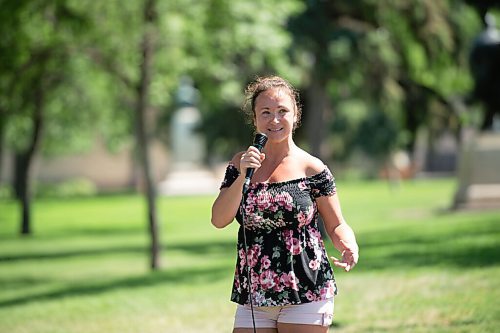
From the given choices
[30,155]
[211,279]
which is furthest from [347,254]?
[30,155]

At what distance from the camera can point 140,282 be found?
1454cm

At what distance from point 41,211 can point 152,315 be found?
92.3 feet

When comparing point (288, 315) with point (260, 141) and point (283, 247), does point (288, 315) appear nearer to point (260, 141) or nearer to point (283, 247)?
point (283, 247)

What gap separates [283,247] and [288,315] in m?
0.31

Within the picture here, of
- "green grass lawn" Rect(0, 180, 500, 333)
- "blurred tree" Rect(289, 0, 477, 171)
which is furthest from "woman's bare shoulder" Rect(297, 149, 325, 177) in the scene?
"blurred tree" Rect(289, 0, 477, 171)

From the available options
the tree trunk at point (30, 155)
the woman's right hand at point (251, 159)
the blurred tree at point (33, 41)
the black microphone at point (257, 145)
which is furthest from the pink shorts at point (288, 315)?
the tree trunk at point (30, 155)

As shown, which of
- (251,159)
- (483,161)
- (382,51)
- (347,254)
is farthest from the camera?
(483,161)

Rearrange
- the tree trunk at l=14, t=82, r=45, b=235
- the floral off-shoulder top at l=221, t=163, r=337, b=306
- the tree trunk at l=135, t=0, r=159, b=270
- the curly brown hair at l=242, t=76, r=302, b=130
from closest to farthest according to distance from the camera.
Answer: the floral off-shoulder top at l=221, t=163, r=337, b=306
the curly brown hair at l=242, t=76, r=302, b=130
the tree trunk at l=135, t=0, r=159, b=270
the tree trunk at l=14, t=82, r=45, b=235

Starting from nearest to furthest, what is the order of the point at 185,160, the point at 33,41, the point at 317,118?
the point at 33,41
the point at 317,118
the point at 185,160

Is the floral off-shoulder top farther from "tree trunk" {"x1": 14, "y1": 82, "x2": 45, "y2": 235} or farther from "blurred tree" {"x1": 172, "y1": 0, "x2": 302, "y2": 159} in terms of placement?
"tree trunk" {"x1": 14, "y1": 82, "x2": 45, "y2": 235}

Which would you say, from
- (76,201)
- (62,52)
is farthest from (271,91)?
(76,201)

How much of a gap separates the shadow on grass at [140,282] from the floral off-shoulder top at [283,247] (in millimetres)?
8575

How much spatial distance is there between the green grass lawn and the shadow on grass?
0.02 meters

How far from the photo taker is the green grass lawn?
955cm
